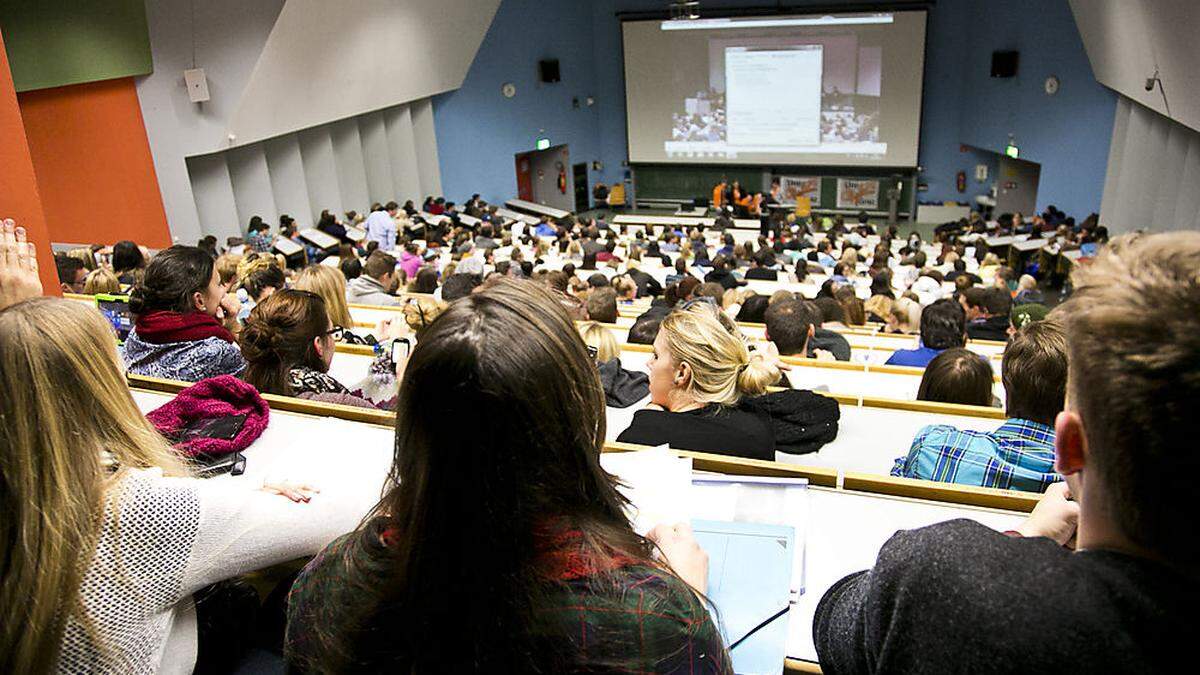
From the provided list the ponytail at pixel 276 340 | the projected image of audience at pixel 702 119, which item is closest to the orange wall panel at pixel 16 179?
the ponytail at pixel 276 340

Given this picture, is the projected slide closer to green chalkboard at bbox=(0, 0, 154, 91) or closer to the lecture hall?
the lecture hall

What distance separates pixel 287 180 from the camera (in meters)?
12.5

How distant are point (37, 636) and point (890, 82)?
18.2m

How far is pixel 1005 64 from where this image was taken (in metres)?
14.7

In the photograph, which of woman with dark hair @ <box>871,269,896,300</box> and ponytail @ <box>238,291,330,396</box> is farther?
woman with dark hair @ <box>871,269,896,300</box>

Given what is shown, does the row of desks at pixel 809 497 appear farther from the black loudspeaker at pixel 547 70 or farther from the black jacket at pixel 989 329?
the black loudspeaker at pixel 547 70

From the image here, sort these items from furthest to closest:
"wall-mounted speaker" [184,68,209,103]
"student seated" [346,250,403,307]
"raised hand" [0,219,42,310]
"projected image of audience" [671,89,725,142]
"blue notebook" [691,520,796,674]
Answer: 1. "projected image of audience" [671,89,725,142]
2. "wall-mounted speaker" [184,68,209,103]
3. "student seated" [346,250,403,307]
4. "raised hand" [0,219,42,310]
5. "blue notebook" [691,520,796,674]

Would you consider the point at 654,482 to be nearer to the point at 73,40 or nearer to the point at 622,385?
the point at 622,385

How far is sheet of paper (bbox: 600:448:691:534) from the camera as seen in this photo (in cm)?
162

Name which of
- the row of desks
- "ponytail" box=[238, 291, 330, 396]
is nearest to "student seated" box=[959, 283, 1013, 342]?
the row of desks

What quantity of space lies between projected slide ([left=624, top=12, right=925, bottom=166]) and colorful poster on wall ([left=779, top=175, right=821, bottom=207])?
519 millimetres

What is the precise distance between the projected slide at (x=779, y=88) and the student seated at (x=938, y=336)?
540 inches

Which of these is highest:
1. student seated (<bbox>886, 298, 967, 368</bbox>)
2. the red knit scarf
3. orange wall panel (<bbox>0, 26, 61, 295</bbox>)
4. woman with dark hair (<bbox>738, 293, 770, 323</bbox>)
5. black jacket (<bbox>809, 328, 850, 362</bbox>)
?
orange wall panel (<bbox>0, 26, 61, 295</bbox>)

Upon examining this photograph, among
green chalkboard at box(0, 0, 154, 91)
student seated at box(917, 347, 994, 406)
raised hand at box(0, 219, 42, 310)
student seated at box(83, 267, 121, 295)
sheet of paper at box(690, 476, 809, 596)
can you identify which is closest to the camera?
sheet of paper at box(690, 476, 809, 596)
